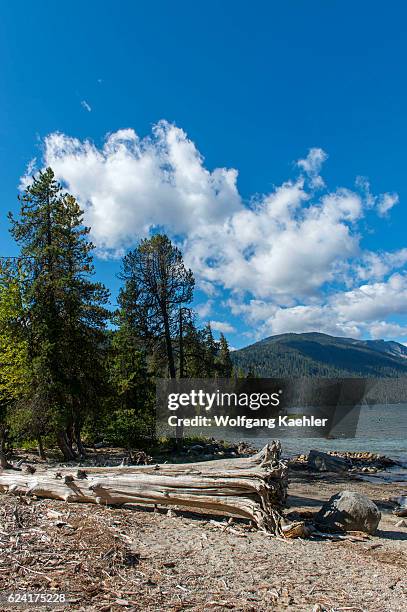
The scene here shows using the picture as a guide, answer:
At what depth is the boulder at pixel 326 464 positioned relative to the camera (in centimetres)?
2359

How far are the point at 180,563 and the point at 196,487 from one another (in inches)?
115

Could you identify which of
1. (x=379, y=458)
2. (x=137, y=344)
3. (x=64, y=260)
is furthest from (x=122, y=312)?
(x=379, y=458)

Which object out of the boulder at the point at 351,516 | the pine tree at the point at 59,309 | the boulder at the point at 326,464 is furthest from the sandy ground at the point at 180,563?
the boulder at the point at 326,464

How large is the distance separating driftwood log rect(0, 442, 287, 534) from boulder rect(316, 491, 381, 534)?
1374mm

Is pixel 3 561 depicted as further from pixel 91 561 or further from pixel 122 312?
pixel 122 312

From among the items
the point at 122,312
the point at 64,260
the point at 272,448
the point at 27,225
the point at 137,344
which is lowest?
the point at 272,448

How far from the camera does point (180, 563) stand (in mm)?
6359

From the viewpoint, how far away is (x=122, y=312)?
2480 centimetres

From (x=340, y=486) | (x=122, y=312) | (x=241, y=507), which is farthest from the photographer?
(x=122, y=312)

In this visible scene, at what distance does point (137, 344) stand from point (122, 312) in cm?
213

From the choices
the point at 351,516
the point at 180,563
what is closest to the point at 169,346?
the point at 351,516

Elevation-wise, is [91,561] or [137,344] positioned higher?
[137,344]

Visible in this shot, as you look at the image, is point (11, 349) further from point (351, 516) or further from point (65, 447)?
point (351, 516)

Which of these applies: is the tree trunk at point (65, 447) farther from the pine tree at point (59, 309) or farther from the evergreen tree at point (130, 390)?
the evergreen tree at point (130, 390)
